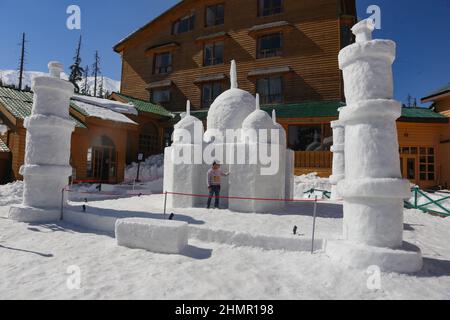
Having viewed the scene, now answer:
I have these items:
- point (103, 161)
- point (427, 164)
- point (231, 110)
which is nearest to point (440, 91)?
point (427, 164)

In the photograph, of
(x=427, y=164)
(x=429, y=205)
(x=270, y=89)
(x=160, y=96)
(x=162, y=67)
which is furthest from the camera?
(x=162, y=67)

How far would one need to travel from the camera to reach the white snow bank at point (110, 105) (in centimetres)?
1874

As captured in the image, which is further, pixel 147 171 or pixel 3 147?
pixel 147 171

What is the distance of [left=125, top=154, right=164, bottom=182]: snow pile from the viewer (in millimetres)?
19297

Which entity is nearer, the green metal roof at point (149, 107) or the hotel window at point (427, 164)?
the hotel window at point (427, 164)

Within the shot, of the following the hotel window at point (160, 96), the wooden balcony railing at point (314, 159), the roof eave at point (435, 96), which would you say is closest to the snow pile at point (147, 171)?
the hotel window at point (160, 96)

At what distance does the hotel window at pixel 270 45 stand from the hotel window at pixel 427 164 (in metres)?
11.5

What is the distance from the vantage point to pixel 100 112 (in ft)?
57.2

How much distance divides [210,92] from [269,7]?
7663mm

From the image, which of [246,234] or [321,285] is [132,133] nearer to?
[246,234]

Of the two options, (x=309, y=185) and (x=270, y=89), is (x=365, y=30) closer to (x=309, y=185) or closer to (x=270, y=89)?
(x=309, y=185)

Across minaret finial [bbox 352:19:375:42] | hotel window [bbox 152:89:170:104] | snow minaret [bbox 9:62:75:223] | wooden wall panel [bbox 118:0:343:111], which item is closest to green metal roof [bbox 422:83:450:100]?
wooden wall panel [bbox 118:0:343:111]

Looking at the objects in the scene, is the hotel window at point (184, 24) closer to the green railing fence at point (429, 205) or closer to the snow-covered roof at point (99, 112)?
the snow-covered roof at point (99, 112)

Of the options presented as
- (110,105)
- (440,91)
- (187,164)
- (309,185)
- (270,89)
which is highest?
(270,89)
